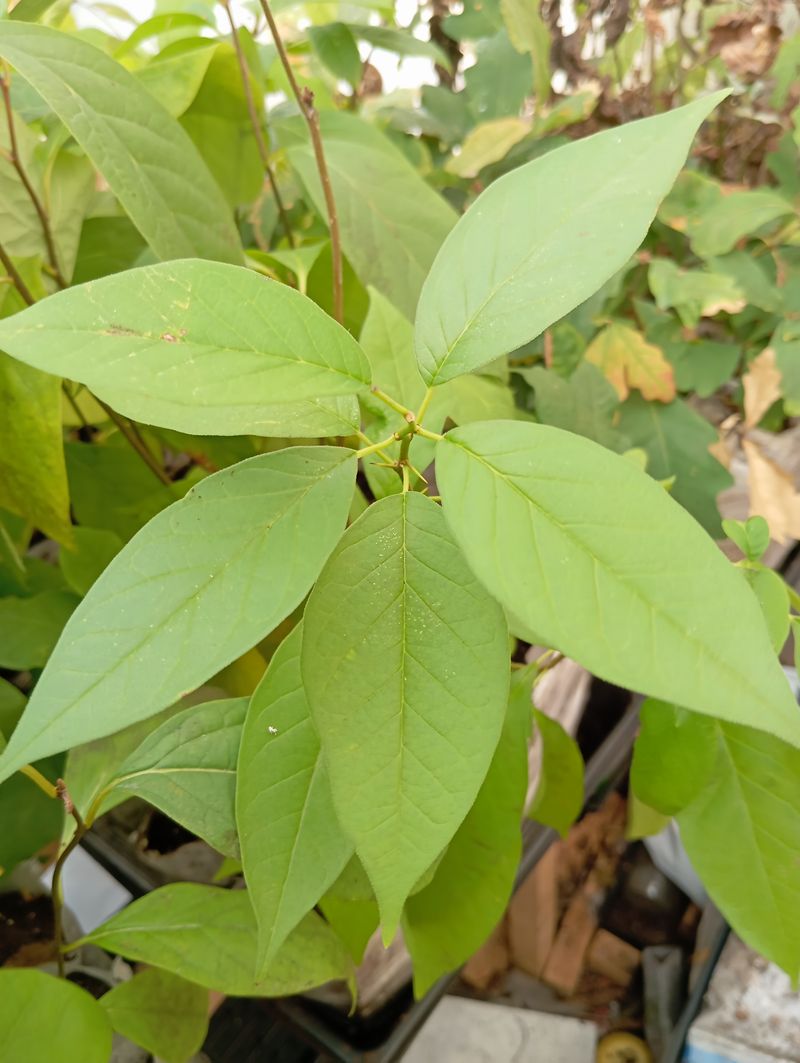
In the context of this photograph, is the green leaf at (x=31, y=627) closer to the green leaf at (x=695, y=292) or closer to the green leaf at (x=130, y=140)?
the green leaf at (x=130, y=140)

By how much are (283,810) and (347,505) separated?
124 mm

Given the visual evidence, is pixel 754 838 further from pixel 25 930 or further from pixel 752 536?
pixel 25 930

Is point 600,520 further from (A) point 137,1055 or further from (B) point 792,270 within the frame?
(B) point 792,270

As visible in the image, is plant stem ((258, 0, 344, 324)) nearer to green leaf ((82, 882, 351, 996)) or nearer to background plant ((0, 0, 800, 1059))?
background plant ((0, 0, 800, 1059))

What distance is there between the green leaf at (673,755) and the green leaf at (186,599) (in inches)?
7.8

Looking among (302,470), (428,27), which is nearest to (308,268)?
(302,470)

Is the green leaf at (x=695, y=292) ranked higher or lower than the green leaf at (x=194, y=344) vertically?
lower

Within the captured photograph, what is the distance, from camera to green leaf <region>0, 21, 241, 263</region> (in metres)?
0.31

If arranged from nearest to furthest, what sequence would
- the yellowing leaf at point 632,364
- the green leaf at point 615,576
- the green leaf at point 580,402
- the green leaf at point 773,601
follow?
1. the green leaf at point 615,576
2. the green leaf at point 773,601
3. the green leaf at point 580,402
4. the yellowing leaf at point 632,364

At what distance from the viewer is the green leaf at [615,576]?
0.57 ft

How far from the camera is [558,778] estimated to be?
0.48 metres

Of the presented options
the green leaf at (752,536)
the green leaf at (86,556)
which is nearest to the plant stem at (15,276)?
the green leaf at (86,556)

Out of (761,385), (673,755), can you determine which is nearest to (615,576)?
(673,755)

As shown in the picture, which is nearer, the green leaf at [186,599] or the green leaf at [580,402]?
the green leaf at [186,599]
